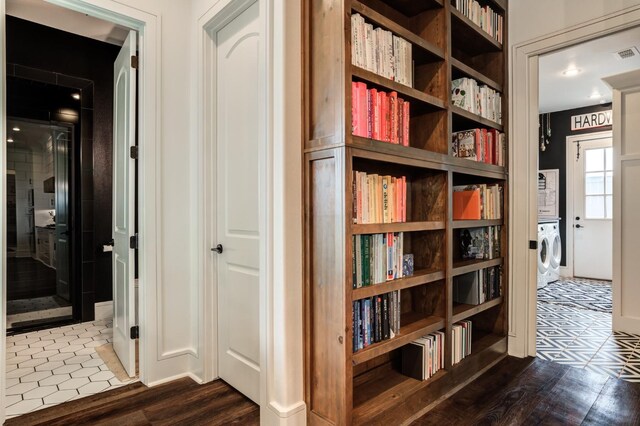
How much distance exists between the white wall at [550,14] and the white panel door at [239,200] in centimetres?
198

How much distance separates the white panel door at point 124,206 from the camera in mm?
2355

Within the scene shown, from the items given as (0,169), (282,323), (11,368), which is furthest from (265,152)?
(11,368)

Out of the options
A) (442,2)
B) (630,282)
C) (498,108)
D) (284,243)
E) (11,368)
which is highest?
(442,2)

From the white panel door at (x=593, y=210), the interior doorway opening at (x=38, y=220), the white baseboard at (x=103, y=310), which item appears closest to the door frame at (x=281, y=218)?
the white baseboard at (x=103, y=310)

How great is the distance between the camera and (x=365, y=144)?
1647 mm

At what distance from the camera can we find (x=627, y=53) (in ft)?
12.8

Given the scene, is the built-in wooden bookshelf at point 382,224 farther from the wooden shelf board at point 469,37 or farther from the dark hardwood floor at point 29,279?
the dark hardwood floor at point 29,279

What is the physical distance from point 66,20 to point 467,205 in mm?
3670

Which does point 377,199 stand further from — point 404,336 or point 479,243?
point 479,243

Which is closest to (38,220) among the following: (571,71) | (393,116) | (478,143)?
(393,116)

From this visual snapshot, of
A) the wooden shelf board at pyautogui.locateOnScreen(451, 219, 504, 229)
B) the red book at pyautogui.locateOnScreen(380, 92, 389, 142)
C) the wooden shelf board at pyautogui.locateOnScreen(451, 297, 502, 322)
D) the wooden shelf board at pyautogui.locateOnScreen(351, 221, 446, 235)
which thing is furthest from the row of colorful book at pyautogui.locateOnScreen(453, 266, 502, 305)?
the red book at pyautogui.locateOnScreen(380, 92, 389, 142)

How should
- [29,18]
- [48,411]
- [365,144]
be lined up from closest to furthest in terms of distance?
[365,144] < [48,411] < [29,18]

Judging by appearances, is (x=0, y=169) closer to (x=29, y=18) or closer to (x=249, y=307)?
(x=249, y=307)

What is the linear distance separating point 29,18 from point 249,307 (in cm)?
328
